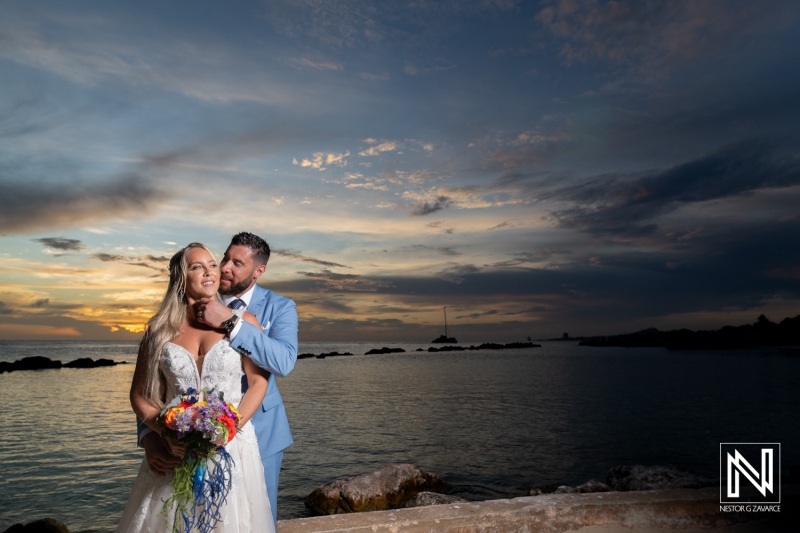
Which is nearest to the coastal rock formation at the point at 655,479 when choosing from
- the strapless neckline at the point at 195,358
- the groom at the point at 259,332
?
the groom at the point at 259,332

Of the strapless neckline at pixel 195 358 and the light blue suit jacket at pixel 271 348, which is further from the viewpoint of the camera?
the strapless neckline at pixel 195 358

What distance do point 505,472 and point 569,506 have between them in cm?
1069

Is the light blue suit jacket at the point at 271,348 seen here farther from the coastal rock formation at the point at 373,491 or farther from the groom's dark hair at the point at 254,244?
the coastal rock formation at the point at 373,491

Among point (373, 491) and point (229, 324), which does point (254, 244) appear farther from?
point (373, 491)

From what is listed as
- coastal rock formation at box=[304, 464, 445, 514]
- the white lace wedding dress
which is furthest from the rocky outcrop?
the white lace wedding dress

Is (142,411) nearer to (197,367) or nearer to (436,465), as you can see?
(197,367)

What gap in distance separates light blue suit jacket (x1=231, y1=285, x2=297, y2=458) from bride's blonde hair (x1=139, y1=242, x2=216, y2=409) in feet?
1.40

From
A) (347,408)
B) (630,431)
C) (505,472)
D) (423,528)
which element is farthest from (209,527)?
(347,408)

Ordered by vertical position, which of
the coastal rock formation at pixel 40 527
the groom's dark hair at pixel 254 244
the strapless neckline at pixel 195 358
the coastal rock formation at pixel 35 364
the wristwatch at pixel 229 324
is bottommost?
the coastal rock formation at pixel 35 364

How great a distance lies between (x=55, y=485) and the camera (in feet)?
44.9

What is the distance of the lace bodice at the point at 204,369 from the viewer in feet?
10.1

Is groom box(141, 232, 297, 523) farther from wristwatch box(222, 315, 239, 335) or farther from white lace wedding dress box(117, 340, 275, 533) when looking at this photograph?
white lace wedding dress box(117, 340, 275, 533)

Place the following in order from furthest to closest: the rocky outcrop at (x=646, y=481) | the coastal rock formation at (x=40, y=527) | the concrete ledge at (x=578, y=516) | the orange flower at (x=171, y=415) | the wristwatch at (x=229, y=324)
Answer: the rocky outcrop at (x=646, y=481), the coastal rock formation at (x=40, y=527), the concrete ledge at (x=578, y=516), the wristwatch at (x=229, y=324), the orange flower at (x=171, y=415)

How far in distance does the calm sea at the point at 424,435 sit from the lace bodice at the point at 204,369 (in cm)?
871
